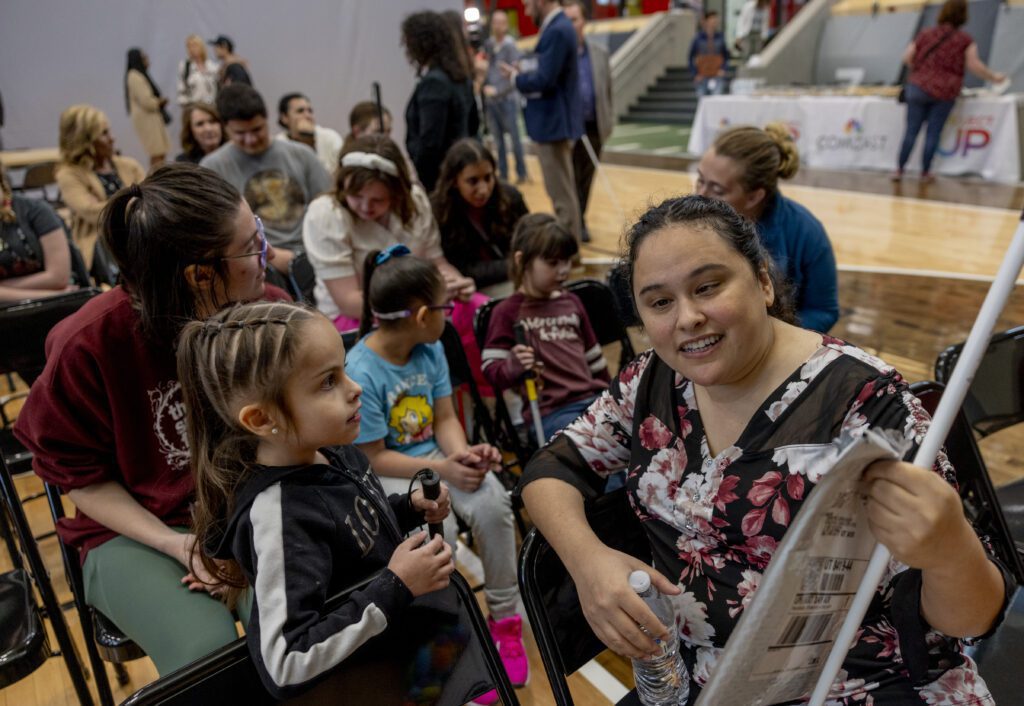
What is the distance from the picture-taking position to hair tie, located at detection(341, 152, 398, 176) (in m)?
2.59

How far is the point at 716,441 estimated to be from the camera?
1108 millimetres

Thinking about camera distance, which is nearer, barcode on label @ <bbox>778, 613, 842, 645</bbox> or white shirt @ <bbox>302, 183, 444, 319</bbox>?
barcode on label @ <bbox>778, 613, 842, 645</bbox>

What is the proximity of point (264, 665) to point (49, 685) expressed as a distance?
1.48 m

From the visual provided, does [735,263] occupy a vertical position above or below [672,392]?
above

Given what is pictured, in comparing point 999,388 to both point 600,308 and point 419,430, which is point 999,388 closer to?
point 600,308

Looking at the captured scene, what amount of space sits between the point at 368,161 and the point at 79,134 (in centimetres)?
239

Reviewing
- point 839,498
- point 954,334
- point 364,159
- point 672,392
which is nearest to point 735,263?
point 672,392

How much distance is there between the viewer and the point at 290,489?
1.17 m

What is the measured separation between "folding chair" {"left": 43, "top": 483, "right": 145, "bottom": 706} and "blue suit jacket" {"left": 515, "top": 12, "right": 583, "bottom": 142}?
4091mm

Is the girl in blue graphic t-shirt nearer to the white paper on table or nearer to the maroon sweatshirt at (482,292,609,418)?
the maroon sweatshirt at (482,292,609,418)

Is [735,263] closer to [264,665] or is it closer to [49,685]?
[264,665]

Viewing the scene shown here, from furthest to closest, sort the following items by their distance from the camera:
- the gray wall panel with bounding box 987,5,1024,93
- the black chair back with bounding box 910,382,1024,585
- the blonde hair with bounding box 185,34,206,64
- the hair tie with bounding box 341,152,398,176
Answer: the gray wall panel with bounding box 987,5,1024,93, the blonde hair with bounding box 185,34,206,64, the hair tie with bounding box 341,152,398,176, the black chair back with bounding box 910,382,1024,585

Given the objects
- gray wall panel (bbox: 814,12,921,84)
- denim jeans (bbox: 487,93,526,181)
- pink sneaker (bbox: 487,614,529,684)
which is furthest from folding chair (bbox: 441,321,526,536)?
gray wall panel (bbox: 814,12,921,84)

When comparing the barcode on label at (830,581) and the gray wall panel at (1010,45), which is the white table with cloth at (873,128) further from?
A: the barcode on label at (830,581)
